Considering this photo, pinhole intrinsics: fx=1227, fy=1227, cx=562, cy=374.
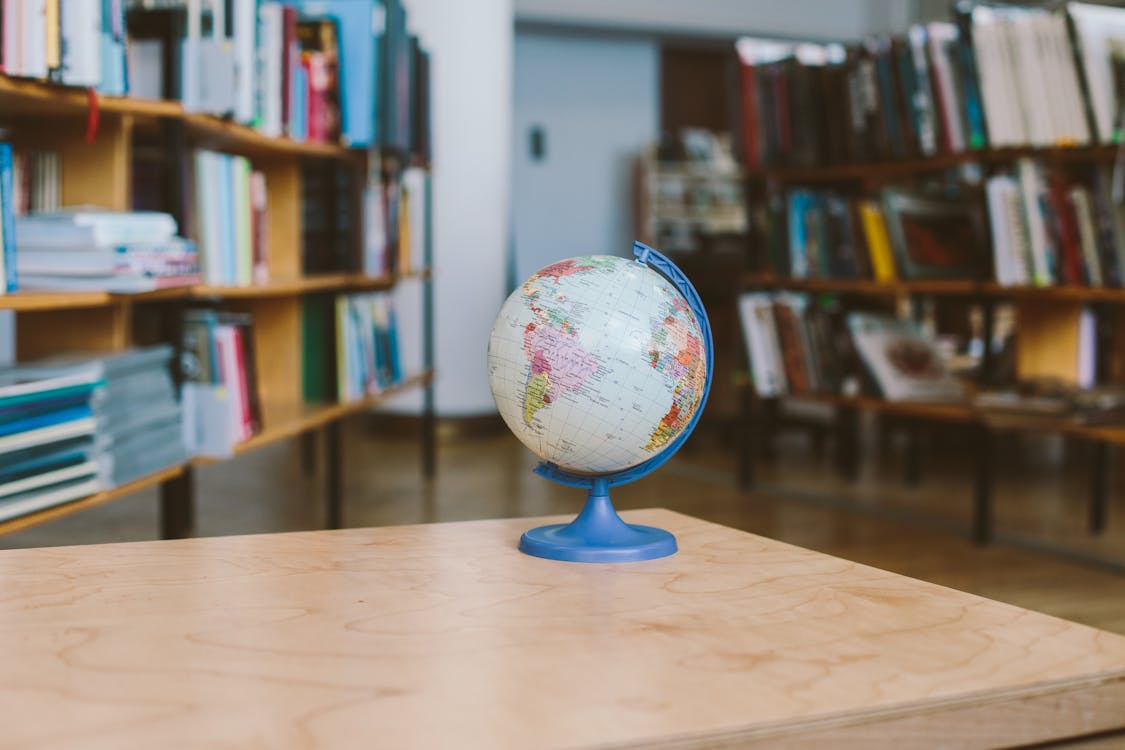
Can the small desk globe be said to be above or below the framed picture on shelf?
below

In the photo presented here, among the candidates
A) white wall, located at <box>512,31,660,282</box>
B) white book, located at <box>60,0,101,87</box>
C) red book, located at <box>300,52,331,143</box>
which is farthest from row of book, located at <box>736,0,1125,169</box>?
white wall, located at <box>512,31,660,282</box>

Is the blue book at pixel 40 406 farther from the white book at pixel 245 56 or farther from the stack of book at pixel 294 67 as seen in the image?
the white book at pixel 245 56

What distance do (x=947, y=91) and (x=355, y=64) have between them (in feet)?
6.01

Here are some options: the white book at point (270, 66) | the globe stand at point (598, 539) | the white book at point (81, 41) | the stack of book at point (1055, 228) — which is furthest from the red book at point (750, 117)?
the globe stand at point (598, 539)

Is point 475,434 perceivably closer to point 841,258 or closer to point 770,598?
point 841,258

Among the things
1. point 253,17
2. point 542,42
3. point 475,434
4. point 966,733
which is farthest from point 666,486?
point 542,42

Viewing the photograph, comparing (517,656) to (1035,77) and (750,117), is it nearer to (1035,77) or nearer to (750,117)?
(1035,77)

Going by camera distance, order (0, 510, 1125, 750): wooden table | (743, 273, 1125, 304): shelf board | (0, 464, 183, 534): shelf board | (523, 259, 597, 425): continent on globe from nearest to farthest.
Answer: (0, 510, 1125, 750): wooden table
(523, 259, 597, 425): continent on globe
(0, 464, 183, 534): shelf board
(743, 273, 1125, 304): shelf board

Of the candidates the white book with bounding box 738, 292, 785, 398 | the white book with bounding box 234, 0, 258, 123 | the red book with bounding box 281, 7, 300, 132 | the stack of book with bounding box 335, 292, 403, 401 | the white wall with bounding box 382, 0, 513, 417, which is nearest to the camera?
the white book with bounding box 234, 0, 258, 123

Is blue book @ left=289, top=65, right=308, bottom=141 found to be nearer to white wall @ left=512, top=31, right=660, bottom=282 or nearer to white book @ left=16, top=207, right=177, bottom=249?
white book @ left=16, top=207, right=177, bottom=249

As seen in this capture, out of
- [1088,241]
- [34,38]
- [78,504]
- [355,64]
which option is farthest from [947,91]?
[78,504]

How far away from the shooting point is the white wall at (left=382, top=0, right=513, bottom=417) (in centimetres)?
561

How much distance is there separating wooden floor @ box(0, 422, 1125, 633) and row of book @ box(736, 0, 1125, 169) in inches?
47.3

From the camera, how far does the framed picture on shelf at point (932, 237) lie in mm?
4020
